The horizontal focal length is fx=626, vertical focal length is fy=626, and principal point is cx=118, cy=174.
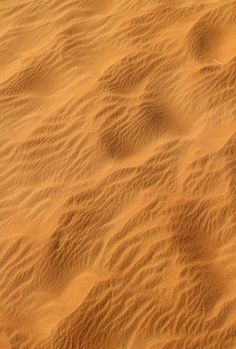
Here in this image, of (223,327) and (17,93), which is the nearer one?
(223,327)

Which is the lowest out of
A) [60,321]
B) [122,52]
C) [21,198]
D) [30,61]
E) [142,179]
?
[60,321]

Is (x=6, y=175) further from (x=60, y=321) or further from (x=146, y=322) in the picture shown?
(x=146, y=322)

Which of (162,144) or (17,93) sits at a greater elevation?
(17,93)

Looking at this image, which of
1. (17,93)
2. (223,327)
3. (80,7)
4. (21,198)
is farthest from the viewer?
(80,7)

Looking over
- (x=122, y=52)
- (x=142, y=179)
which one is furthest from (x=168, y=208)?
(x=122, y=52)

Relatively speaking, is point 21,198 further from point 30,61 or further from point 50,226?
point 30,61

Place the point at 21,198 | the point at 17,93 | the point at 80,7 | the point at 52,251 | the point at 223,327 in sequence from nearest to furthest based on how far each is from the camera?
the point at 223,327, the point at 52,251, the point at 21,198, the point at 17,93, the point at 80,7
